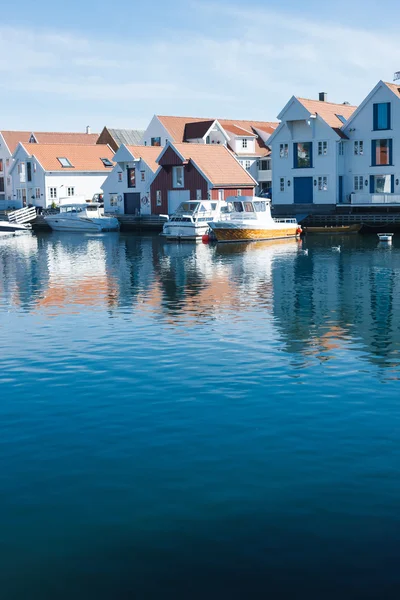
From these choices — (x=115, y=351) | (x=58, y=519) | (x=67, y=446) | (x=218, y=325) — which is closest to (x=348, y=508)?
(x=58, y=519)

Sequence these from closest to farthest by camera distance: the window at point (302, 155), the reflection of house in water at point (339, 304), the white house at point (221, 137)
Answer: the reflection of house in water at point (339, 304), the window at point (302, 155), the white house at point (221, 137)

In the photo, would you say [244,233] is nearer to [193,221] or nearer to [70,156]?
[193,221]

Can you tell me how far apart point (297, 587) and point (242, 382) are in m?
9.57

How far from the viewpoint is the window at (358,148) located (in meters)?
78.4

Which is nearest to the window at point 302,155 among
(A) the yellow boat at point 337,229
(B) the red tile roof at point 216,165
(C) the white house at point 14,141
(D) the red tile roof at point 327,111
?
(D) the red tile roof at point 327,111

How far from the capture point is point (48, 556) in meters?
10.7

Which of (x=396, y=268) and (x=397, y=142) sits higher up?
(x=397, y=142)

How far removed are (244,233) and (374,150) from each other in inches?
765

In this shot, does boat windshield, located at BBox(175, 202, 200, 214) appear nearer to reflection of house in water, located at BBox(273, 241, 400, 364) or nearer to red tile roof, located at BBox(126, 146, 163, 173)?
red tile roof, located at BBox(126, 146, 163, 173)

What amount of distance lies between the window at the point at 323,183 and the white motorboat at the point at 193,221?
44.1 ft

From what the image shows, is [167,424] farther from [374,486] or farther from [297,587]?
[297,587]

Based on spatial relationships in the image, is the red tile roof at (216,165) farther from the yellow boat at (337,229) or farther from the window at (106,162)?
the window at (106,162)

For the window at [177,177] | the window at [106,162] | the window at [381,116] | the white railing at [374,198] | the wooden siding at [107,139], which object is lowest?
the white railing at [374,198]

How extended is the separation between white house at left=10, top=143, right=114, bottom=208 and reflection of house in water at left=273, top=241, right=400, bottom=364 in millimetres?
56420
